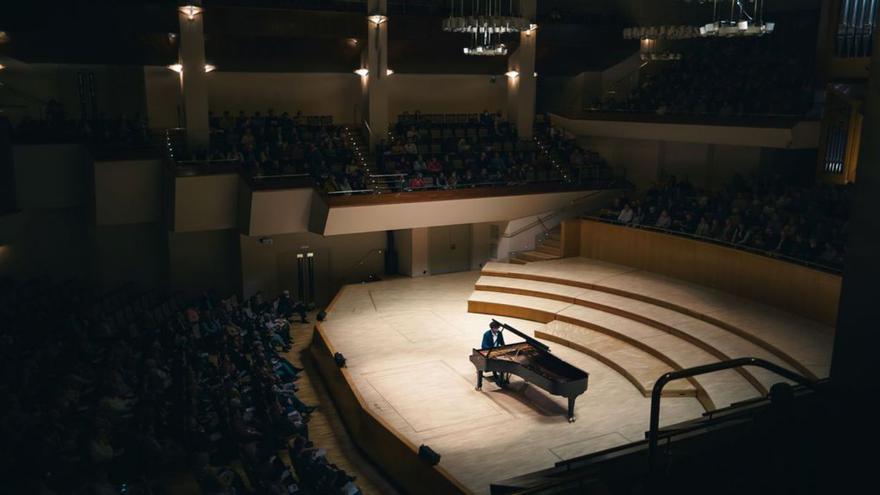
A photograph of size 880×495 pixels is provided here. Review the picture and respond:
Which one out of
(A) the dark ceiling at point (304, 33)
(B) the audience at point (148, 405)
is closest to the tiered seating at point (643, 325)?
(B) the audience at point (148, 405)

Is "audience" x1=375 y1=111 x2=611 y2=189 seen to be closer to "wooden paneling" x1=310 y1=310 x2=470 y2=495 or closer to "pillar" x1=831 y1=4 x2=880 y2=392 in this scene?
"wooden paneling" x1=310 y1=310 x2=470 y2=495

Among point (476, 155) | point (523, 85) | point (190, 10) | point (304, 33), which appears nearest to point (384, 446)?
point (476, 155)

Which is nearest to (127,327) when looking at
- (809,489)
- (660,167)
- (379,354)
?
(379,354)

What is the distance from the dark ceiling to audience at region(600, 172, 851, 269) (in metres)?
4.13

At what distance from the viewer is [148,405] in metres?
9.20

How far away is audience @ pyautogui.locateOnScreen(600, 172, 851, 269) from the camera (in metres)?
12.2

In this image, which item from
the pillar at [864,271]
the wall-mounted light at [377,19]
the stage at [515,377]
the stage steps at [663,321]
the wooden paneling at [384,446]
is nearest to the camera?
the pillar at [864,271]

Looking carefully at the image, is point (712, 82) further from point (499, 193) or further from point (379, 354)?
point (379, 354)

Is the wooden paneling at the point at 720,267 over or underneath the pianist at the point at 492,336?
over

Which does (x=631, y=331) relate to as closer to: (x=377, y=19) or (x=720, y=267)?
(x=720, y=267)

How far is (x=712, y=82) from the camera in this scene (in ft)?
56.3

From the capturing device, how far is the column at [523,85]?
19125 mm

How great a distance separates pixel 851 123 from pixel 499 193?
7.16m

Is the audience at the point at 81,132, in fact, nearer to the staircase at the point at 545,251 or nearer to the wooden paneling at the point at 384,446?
the wooden paneling at the point at 384,446
